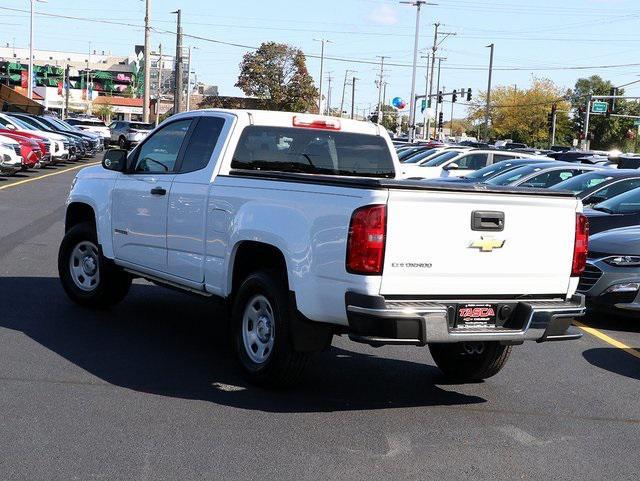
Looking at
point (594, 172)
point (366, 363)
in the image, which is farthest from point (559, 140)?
point (366, 363)

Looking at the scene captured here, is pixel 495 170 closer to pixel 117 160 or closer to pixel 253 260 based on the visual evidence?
pixel 117 160

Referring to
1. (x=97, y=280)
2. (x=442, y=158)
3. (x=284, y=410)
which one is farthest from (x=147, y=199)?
(x=442, y=158)

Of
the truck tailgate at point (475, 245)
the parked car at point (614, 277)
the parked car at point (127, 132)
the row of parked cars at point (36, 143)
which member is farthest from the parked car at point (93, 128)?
the truck tailgate at point (475, 245)

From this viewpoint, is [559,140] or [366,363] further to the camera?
[559,140]

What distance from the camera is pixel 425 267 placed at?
6.09m

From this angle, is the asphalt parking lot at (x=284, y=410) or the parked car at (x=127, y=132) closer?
the asphalt parking lot at (x=284, y=410)

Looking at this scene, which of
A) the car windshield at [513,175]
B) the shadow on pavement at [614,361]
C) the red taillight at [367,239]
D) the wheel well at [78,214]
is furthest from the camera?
the car windshield at [513,175]

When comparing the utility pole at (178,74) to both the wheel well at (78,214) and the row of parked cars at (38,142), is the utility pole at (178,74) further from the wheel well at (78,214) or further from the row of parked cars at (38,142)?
the wheel well at (78,214)

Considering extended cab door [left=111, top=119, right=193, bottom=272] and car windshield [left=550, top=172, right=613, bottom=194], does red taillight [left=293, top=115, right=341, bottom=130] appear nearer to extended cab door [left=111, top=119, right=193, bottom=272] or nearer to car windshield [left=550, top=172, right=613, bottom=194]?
extended cab door [left=111, top=119, right=193, bottom=272]

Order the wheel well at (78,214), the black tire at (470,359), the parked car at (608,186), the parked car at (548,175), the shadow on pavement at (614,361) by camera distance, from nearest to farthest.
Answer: the black tire at (470,359), the shadow on pavement at (614,361), the wheel well at (78,214), the parked car at (608,186), the parked car at (548,175)

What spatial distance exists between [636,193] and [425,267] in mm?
7963

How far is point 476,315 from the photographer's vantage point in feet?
20.6

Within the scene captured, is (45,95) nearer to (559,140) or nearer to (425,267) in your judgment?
(559,140)

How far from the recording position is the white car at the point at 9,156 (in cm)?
2706
